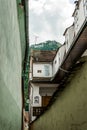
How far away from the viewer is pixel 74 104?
174 inches

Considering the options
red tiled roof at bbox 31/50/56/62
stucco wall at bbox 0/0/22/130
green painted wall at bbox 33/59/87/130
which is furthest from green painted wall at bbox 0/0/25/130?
red tiled roof at bbox 31/50/56/62

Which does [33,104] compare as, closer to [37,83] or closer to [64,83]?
[37,83]

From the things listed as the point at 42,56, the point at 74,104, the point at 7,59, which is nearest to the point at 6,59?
the point at 7,59

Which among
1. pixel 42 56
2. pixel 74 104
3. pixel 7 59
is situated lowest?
pixel 42 56

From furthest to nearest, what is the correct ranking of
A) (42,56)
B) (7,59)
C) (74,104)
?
(42,56), (74,104), (7,59)

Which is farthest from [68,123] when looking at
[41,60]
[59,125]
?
[41,60]

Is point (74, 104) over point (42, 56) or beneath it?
over

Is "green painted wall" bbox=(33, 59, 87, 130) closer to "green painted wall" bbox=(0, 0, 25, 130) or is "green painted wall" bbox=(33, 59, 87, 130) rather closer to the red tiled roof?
"green painted wall" bbox=(0, 0, 25, 130)

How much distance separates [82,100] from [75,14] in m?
18.3

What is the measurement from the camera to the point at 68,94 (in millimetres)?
4922

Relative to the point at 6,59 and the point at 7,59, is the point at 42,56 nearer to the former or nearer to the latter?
the point at 7,59

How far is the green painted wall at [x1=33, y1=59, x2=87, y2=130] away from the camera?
3982mm

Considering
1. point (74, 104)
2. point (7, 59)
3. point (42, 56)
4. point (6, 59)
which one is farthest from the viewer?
point (42, 56)

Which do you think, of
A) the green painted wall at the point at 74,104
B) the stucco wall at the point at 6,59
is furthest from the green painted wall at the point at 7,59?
the green painted wall at the point at 74,104
